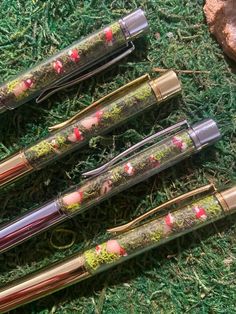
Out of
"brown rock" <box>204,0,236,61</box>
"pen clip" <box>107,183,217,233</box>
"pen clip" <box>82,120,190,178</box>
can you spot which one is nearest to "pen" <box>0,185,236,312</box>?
"pen clip" <box>107,183,217,233</box>

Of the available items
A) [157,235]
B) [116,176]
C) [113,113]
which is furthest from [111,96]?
[157,235]

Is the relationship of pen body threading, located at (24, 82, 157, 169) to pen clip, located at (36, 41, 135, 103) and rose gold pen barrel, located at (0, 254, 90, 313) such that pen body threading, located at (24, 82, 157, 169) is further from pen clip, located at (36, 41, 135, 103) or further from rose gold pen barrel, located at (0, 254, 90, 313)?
rose gold pen barrel, located at (0, 254, 90, 313)

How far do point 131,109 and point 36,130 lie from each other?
19 cm

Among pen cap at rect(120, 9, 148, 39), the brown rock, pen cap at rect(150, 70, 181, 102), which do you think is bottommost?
pen cap at rect(150, 70, 181, 102)

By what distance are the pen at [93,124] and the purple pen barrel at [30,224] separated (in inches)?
2.9

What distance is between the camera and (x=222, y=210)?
3.31 feet

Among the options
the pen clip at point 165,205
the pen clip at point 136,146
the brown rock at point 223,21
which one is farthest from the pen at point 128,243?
the brown rock at point 223,21

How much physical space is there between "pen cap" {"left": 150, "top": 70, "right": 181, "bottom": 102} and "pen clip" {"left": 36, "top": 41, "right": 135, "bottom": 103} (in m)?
0.09

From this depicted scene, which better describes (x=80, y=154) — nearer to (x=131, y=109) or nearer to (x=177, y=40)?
(x=131, y=109)

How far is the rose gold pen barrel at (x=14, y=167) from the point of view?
104cm

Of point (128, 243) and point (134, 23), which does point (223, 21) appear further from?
point (128, 243)

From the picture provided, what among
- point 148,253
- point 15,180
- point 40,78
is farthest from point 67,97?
point 148,253

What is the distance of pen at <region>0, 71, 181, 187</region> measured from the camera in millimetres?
1027

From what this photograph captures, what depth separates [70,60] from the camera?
3.43ft
